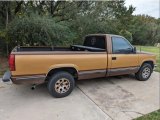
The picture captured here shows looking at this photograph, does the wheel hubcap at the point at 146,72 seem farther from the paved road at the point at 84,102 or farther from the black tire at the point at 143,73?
the paved road at the point at 84,102

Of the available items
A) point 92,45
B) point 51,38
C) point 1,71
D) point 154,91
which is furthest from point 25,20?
point 154,91

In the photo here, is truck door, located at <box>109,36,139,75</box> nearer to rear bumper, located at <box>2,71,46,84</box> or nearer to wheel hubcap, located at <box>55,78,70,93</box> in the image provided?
wheel hubcap, located at <box>55,78,70,93</box>

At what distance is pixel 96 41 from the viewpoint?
6.05 metres

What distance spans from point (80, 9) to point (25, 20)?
5374 millimetres

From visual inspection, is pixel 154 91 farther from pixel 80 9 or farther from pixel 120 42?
pixel 80 9

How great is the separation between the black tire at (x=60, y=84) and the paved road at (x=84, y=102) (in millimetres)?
155

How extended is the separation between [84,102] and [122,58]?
207 cm

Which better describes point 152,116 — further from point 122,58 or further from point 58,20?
point 58,20

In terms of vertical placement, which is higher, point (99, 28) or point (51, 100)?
point (99, 28)

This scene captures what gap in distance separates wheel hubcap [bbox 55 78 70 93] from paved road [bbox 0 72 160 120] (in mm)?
237

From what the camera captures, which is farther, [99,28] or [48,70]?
[99,28]

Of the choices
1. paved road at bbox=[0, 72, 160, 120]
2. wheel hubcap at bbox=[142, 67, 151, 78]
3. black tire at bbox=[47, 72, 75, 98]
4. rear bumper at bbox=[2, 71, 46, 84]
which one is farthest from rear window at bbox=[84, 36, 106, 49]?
rear bumper at bbox=[2, 71, 46, 84]

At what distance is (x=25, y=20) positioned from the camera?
8273 millimetres

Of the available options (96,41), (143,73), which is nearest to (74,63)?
(96,41)
